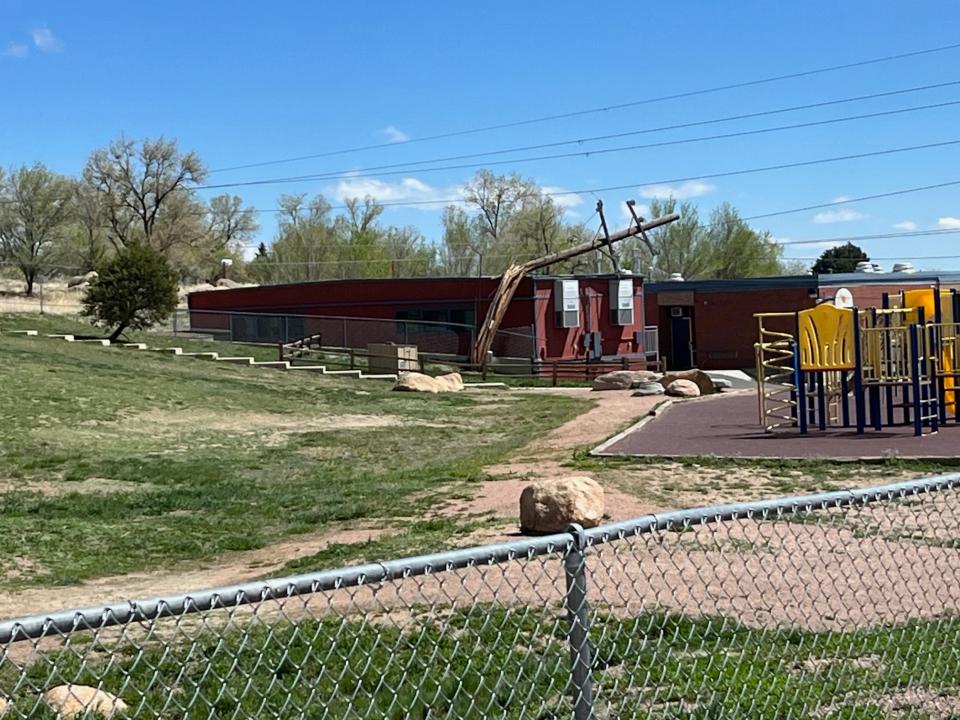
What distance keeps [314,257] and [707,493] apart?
231ft

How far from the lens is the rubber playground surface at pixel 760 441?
15.9 metres

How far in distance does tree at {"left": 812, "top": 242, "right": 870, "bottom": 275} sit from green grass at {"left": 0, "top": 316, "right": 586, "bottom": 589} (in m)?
70.7

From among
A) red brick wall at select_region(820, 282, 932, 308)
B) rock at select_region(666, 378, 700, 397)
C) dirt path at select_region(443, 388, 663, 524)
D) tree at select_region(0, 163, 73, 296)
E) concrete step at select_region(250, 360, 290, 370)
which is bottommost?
dirt path at select_region(443, 388, 663, 524)

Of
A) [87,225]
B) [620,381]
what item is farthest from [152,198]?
[620,381]

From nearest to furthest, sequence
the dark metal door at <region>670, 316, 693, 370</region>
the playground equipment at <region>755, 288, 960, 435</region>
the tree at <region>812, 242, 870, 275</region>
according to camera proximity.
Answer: the playground equipment at <region>755, 288, 960, 435</region>
the dark metal door at <region>670, 316, 693, 370</region>
the tree at <region>812, 242, 870, 275</region>

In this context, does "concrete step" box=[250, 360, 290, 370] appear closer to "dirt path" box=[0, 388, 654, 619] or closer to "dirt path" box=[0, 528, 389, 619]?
"dirt path" box=[0, 388, 654, 619]

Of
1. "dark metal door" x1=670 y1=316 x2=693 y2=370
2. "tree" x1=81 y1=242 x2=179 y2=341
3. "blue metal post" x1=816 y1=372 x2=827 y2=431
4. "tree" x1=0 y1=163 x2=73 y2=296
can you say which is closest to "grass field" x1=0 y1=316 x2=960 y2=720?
"tree" x1=81 y1=242 x2=179 y2=341

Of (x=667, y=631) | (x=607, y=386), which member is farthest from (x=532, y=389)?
(x=667, y=631)

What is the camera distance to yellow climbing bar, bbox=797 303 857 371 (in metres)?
19.6

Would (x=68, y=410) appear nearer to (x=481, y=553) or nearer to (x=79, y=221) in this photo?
(x=481, y=553)

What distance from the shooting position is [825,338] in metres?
19.9

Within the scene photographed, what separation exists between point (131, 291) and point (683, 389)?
18.7 m

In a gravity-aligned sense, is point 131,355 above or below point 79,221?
below

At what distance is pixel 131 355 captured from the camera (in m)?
35.3
